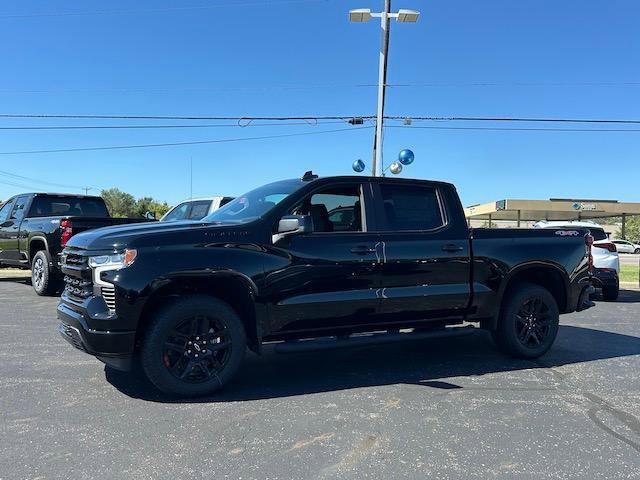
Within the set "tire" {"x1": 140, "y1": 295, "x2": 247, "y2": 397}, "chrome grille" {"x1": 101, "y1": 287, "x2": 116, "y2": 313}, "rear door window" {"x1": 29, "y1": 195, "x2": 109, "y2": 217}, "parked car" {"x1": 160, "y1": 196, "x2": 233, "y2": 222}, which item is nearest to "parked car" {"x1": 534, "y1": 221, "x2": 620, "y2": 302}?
"parked car" {"x1": 160, "y1": 196, "x2": 233, "y2": 222}

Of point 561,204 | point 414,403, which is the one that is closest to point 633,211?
point 561,204

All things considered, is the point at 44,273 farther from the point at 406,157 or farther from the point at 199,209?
the point at 406,157

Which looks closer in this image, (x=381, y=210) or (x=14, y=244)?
(x=381, y=210)

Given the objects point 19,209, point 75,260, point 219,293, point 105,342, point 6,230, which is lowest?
point 105,342

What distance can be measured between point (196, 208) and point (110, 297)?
7.50 metres

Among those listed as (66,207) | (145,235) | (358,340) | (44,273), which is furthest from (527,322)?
(66,207)

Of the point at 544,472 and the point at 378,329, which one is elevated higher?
the point at 378,329

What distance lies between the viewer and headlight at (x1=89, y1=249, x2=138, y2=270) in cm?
425

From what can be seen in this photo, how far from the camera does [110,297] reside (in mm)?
4254

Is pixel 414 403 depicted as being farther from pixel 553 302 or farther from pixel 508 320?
pixel 553 302

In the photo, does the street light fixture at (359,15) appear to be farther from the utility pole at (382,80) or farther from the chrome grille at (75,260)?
the chrome grille at (75,260)

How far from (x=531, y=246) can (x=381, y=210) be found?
186cm

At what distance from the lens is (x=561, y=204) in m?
34.9

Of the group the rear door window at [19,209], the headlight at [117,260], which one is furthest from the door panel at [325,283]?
the rear door window at [19,209]
